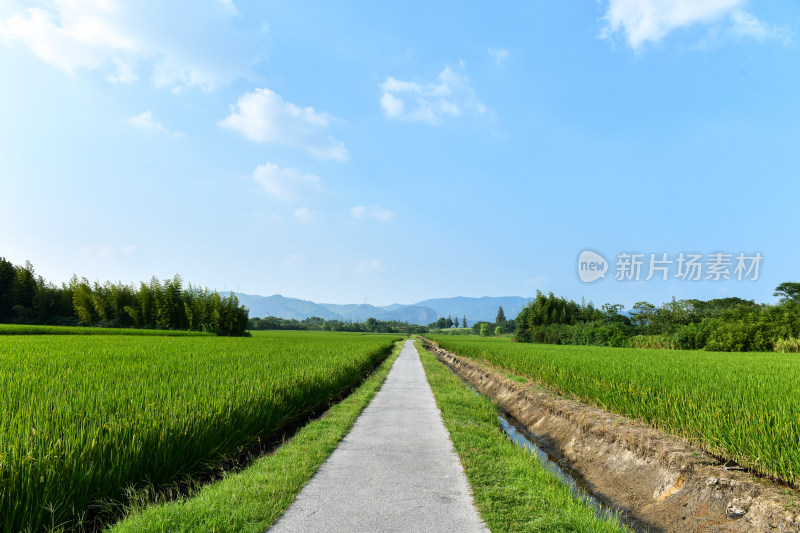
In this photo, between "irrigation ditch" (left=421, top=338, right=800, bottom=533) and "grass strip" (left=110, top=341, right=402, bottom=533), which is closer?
"grass strip" (left=110, top=341, right=402, bottom=533)

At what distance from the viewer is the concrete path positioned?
12.0ft

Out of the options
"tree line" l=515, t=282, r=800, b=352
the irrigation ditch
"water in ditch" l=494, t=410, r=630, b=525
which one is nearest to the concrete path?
"water in ditch" l=494, t=410, r=630, b=525

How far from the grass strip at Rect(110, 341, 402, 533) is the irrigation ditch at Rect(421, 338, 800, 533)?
160 inches

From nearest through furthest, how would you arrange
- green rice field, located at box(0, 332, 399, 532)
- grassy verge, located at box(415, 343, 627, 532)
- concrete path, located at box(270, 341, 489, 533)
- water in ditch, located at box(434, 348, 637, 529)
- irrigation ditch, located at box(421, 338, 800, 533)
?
green rice field, located at box(0, 332, 399, 532) < concrete path, located at box(270, 341, 489, 533) < grassy verge, located at box(415, 343, 627, 532) < irrigation ditch, located at box(421, 338, 800, 533) < water in ditch, located at box(434, 348, 637, 529)

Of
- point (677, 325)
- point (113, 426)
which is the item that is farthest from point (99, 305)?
point (677, 325)

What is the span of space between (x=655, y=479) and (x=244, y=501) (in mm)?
5401

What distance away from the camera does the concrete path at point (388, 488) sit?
365 centimetres

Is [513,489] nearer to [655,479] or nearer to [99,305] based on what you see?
[655,479]

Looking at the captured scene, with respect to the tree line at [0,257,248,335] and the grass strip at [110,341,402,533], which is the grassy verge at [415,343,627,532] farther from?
the tree line at [0,257,248,335]

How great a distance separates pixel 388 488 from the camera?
4.49 metres

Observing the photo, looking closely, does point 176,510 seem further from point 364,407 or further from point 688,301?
point 688,301

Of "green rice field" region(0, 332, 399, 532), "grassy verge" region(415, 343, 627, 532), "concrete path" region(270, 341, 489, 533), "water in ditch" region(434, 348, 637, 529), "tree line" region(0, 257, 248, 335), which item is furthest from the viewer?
"tree line" region(0, 257, 248, 335)

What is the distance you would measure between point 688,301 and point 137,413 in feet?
327

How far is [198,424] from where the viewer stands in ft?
17.2
